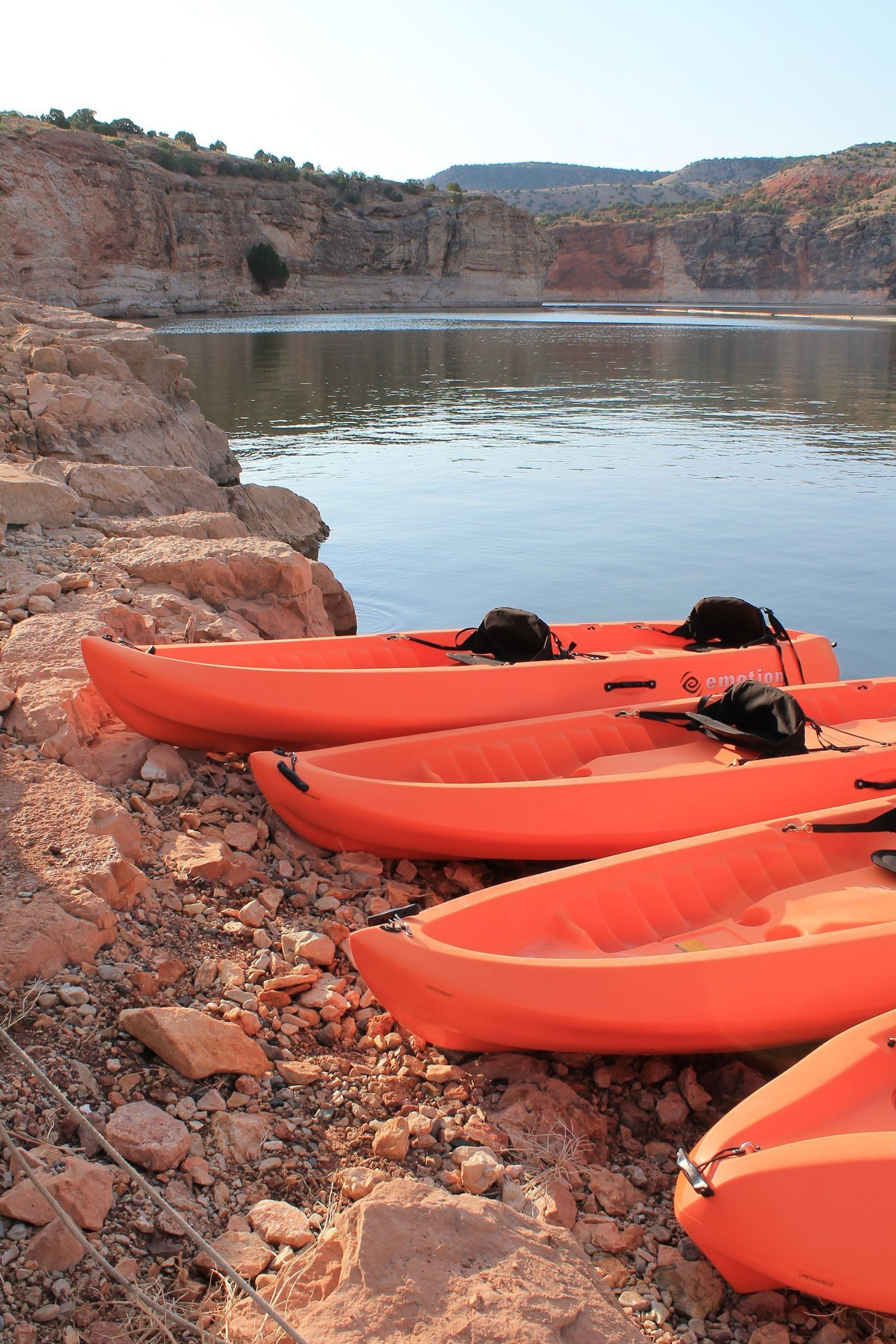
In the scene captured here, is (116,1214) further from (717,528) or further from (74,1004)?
(717,528)

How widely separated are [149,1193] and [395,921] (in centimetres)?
92

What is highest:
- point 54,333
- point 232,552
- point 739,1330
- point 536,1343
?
point 54,333

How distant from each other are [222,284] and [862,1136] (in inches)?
1865

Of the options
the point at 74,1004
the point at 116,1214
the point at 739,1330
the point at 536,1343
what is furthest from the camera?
the point at 74,1004

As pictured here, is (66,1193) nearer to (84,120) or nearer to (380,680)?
(380,680)

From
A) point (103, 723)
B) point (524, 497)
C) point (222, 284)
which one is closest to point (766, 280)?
point (222, 284)

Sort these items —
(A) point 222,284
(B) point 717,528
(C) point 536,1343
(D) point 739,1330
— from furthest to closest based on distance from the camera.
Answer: (A) point 222,284, (B) point 717,528, (D) point 739,1330, (C) point 536,1343

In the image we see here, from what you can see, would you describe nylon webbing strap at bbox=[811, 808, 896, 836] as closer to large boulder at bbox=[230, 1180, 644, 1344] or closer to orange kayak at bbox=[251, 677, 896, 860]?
orange kayak at bbox=[251, 677, 896, 860]

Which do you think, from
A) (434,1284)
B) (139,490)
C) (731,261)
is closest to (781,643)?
(434,1284)

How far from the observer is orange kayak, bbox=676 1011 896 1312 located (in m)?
1.95

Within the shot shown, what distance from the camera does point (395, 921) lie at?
2.62 meters

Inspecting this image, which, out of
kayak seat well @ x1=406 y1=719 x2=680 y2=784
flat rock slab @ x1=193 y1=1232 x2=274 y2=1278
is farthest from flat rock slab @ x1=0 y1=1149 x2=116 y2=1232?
kayak seat well @ x1=406 y1=719 x2=680 y2=784

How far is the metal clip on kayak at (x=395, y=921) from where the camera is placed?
258 centimetres

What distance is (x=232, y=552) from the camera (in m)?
5.47
